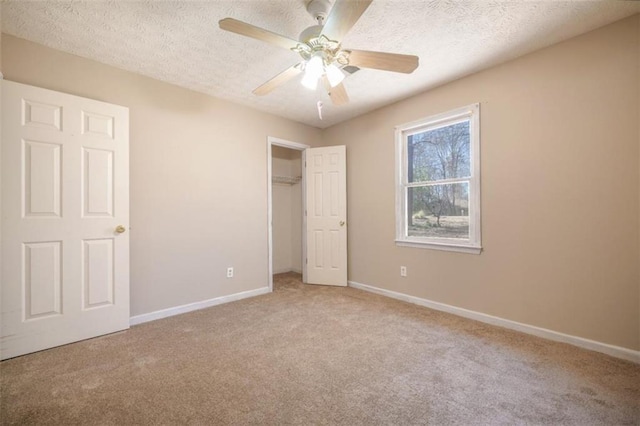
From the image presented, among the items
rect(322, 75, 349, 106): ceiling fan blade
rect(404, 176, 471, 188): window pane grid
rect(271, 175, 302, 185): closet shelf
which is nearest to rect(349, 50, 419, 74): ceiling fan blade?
rect(322, 75, 349, 106): ceiling fan blade

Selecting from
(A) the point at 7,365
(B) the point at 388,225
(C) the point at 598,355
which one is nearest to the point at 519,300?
(C) the point at 598,355

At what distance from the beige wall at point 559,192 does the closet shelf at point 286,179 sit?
2.90 meters

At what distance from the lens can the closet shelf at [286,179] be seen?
5.18 meters

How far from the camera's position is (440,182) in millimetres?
3158

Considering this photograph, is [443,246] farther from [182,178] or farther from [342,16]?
[182,178]

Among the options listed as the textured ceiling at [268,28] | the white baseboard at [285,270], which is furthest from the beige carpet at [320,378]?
the textured ceiling at [268,28]

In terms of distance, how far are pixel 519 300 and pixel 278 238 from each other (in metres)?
3.85

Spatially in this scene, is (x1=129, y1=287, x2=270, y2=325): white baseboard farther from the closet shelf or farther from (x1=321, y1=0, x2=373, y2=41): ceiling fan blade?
(x1=321, y1=0, x2=373, y2=41): ceiling fan blade

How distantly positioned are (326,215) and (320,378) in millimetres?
2625

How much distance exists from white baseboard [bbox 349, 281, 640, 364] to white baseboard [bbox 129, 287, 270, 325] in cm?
178

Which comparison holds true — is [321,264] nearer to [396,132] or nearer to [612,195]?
[396,132]

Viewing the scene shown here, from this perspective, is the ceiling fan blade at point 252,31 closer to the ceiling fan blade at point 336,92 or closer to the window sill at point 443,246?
the ceiling fan blade at point 336,92

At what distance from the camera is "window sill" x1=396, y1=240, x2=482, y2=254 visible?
2821 mm

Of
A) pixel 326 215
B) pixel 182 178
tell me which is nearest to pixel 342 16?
pixel 182 178
